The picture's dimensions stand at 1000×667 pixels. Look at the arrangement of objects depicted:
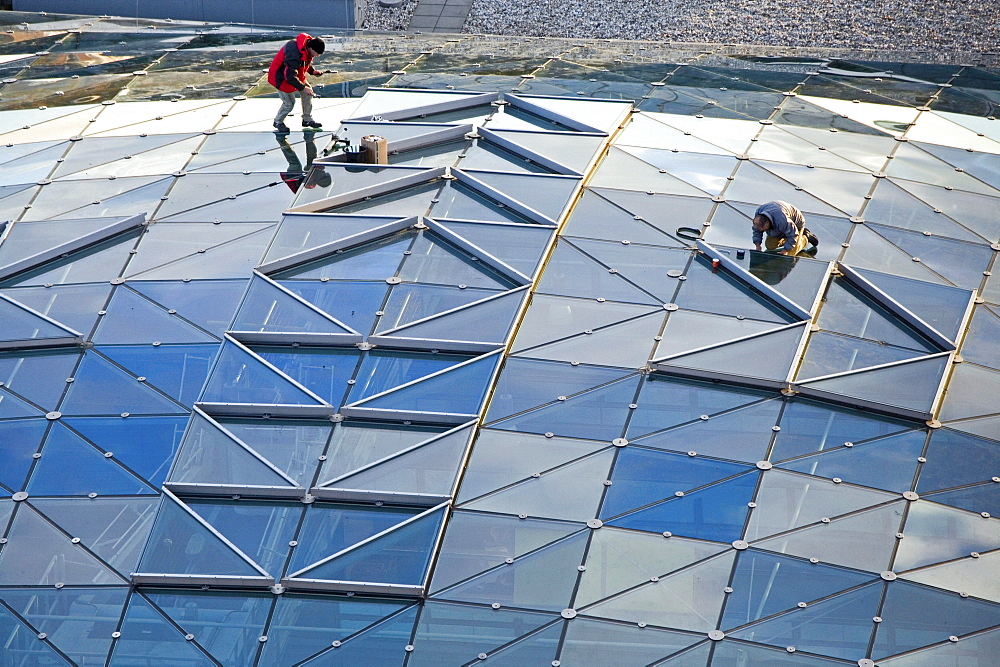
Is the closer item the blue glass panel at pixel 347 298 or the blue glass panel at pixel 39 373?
the blue glass panel at pixel 39 373

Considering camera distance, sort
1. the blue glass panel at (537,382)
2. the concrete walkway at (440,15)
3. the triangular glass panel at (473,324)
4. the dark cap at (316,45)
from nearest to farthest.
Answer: the blue glass panel at (537,382), the triangular glass panel at (473,324), the dark cap at (316,45), the concrete walkway at (440,15)

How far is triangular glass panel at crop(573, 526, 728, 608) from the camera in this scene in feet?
40.2

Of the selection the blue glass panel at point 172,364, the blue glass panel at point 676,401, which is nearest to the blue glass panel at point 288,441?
the blue glass panel at point 172,364

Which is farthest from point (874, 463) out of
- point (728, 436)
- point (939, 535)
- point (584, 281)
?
point (584, 281)

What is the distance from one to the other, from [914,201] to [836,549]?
9.29 metres

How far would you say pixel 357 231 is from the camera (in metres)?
18.1

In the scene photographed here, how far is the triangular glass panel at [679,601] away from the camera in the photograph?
1188 cm

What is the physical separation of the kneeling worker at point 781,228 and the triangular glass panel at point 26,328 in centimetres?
1051

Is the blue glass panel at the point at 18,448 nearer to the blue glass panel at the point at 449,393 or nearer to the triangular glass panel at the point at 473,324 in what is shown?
the blue glass panel at the point at 449,393

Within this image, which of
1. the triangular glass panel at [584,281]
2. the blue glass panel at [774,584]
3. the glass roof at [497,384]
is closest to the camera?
the blue glass panel at [774,584]

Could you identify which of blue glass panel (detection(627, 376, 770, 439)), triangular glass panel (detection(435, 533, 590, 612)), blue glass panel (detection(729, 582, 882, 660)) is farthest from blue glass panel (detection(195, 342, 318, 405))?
blue glass panel (detection(729, 582, 882, 660))

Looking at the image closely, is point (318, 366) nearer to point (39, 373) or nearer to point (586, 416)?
point (586, 416)

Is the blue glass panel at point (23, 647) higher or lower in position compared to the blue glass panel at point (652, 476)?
lower

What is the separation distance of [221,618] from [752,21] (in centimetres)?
3336
